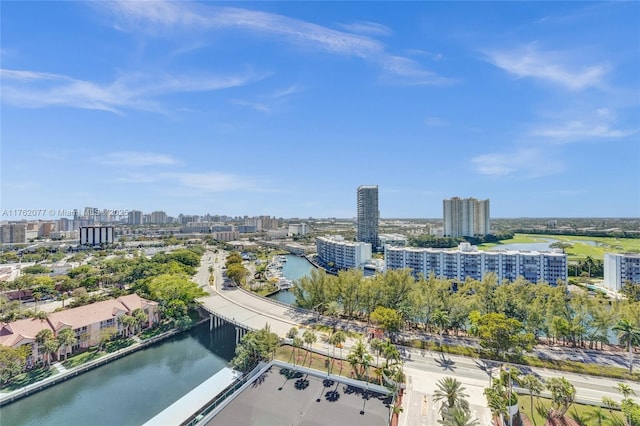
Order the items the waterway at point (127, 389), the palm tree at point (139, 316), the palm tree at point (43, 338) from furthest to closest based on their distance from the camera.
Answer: the palm tree at point (139, 316), the palm tree at point (43, 338), the waterway at point (127, 389)

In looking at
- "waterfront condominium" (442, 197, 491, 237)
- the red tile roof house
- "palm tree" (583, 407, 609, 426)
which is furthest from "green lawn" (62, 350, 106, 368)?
"waterfront condominium" (442, 197, 491, 237)

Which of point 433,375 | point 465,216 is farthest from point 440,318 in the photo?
point 465,216

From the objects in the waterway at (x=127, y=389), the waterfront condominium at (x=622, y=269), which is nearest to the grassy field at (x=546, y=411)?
the waterway at (x=127, y=389)

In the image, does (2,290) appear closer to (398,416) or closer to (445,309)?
(398,416)

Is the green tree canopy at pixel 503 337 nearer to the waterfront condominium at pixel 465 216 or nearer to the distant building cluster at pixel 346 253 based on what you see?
the distant building cluster at pixel 346 253

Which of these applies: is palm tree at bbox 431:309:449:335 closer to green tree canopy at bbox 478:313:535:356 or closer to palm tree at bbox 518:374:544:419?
green tree canopy at bbox 478:313:535:356

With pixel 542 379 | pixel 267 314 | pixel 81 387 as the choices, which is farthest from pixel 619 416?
pixel 81 387
